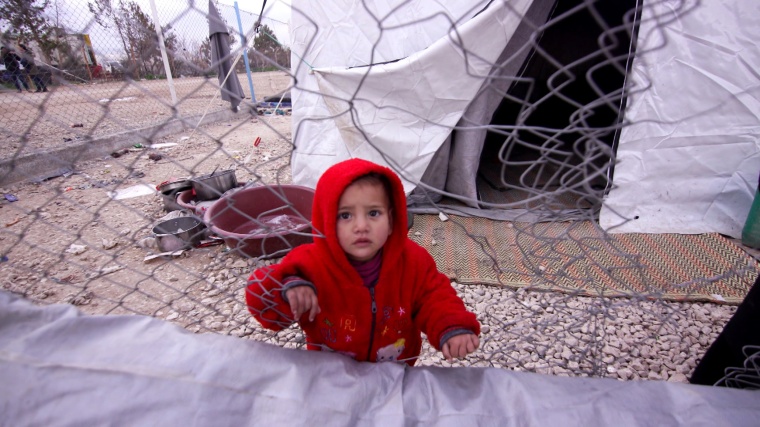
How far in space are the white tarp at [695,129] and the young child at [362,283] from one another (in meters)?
1.55

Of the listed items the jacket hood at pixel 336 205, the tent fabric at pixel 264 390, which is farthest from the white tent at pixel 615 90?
the tent fabric at pixel 264 390

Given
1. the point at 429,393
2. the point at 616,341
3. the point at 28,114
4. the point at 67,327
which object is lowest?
the point at 616,341

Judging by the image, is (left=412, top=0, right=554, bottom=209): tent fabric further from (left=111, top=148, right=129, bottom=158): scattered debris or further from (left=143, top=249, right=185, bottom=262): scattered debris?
(left=111, top=148, right=129, bottom=158): scattered debris

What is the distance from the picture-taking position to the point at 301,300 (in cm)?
80

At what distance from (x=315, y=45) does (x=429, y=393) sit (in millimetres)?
2257

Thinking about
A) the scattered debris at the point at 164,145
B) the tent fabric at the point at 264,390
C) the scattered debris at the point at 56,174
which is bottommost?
the tent fabric at the point at 264,390

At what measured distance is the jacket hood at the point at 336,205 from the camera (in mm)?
800

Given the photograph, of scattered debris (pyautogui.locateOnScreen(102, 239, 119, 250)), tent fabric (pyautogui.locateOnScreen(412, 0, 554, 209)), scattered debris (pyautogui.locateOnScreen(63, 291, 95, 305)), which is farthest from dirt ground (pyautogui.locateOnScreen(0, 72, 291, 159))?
tent fabric (pyautogui.locateOnScreen(412, 0, 554, 209))

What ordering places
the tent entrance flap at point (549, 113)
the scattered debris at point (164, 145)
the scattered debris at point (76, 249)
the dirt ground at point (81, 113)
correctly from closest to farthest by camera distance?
the scattered debris at point (76, 249)
the tent entrance flap at point (549, 113)
the dirt ground at point (81, 113)
the scattered debris at point (164, 145)

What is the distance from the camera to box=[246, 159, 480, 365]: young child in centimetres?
83

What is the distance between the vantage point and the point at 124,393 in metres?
0.65

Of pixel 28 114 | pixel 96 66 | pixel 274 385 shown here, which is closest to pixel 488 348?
pixel 274 385

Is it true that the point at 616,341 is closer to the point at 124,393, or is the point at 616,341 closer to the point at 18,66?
the point at 124,393

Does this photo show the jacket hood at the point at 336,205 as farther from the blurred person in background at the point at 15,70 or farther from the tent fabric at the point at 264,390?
the blurred person in background at the point at 15,70
